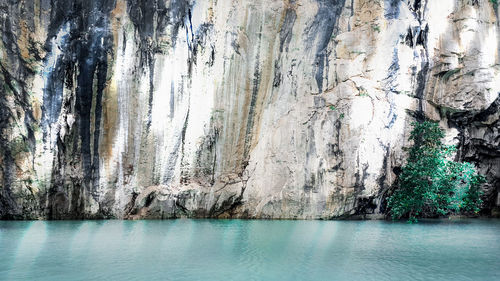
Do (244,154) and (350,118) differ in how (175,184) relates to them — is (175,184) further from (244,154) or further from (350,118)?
(350,118)

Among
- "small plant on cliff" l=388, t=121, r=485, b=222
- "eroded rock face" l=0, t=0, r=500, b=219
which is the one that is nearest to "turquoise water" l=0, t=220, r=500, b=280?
"small plant on cliff" l=388, t=121, r=485, b=222

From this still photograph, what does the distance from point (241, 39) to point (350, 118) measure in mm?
5404

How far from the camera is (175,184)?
16.6m

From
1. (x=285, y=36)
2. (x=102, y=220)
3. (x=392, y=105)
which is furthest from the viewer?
(x=285, y=36)

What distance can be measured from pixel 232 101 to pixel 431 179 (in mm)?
7947

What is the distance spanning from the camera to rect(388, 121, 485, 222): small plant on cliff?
49.5 ft

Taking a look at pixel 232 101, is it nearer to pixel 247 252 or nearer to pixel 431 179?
pixel 431 179

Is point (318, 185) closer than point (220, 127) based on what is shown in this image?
Yes

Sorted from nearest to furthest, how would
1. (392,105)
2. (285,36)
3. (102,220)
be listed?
(102,220) < (392,105) < (285,36)

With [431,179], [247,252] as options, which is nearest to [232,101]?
[431,179]

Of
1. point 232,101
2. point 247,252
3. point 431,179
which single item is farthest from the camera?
point 232,101

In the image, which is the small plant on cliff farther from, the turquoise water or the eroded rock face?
the turquoise water

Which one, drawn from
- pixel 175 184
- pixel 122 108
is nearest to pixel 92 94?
pixel 122 108

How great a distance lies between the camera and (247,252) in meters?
8.82
